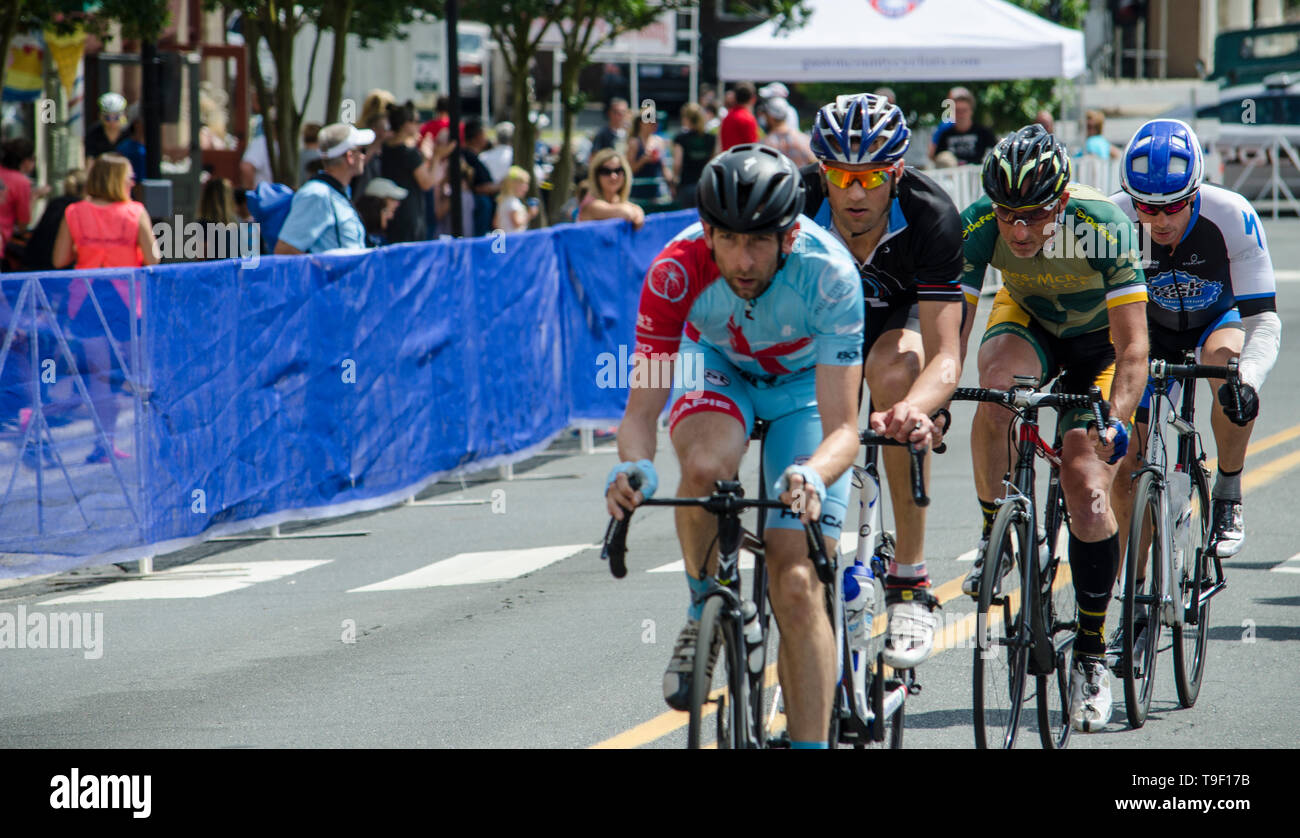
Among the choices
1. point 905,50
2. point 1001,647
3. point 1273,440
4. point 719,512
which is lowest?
point 1273,440

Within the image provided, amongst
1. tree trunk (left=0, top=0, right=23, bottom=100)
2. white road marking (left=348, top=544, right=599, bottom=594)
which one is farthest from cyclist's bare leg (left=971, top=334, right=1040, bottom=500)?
tree trunk (left=0, top=0, right=23, bottom=100)

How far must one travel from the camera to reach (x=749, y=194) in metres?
4.62

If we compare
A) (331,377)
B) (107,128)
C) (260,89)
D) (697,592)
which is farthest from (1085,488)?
(260,89)

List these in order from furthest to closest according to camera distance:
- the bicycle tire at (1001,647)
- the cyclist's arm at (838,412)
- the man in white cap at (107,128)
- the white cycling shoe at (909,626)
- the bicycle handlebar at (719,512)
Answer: the man in white cap at (107,128)
the white cycling shoe at (909,626)
the bicycle tire at (1001,647)
the cyclist's arm at (838,412)
the bicycle handlebar at (719,512)

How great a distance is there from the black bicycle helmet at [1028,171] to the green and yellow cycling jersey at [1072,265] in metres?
0.24

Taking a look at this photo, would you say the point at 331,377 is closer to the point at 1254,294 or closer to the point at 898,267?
the point at 898,267

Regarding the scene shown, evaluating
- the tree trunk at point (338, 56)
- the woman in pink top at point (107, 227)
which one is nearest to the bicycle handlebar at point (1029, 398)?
the woman in pink top at point (107, 227)

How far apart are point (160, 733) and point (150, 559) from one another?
10.7 ft

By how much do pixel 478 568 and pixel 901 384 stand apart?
3.84m

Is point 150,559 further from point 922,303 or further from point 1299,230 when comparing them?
point 1299,230

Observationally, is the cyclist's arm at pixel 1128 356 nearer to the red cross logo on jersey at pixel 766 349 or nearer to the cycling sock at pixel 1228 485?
the red cross logo on jersey at pixel 766 349

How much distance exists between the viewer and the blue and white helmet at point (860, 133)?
5746 millimetres

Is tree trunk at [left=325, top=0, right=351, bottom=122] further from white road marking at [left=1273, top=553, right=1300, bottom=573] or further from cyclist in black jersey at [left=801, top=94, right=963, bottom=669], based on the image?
cyclist in black jersey at [left=801, top=94, right=963, bottom=669]

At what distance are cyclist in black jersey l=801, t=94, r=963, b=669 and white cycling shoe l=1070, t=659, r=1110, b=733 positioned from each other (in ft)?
2.11
